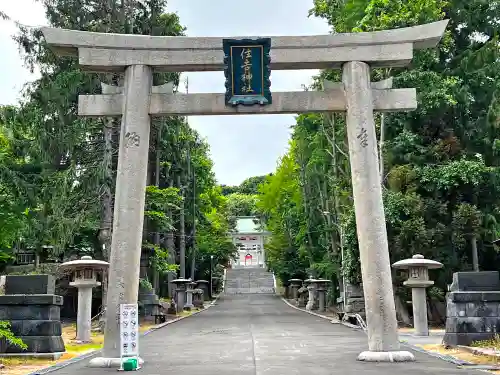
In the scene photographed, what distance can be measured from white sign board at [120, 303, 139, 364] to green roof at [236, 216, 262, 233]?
213 ft

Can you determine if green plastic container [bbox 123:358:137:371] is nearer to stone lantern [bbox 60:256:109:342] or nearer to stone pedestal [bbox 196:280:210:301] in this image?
stone lantern [bbox 60:256:109:342]

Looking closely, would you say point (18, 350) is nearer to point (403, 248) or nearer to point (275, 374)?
point (275, 374)

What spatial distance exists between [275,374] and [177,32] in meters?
19.5

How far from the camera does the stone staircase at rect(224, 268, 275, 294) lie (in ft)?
186

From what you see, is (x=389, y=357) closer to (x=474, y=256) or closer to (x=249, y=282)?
(x=474, y=256)

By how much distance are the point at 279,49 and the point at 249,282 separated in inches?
1986

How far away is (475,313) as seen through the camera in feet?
41.2

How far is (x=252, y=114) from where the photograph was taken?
1101cm

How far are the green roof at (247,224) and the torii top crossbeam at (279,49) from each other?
63897 mm

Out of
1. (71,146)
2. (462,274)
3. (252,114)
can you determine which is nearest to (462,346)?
(462,274)

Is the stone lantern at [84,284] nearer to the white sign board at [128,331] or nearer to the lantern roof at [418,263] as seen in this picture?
the white sign board at [128,331]

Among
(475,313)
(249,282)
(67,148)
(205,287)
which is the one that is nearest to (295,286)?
(205,287)

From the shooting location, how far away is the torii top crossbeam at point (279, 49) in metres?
10.9

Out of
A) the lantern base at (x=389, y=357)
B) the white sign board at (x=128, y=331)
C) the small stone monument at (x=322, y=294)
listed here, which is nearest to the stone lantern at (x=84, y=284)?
the white sign board at (x=128, y=331)
